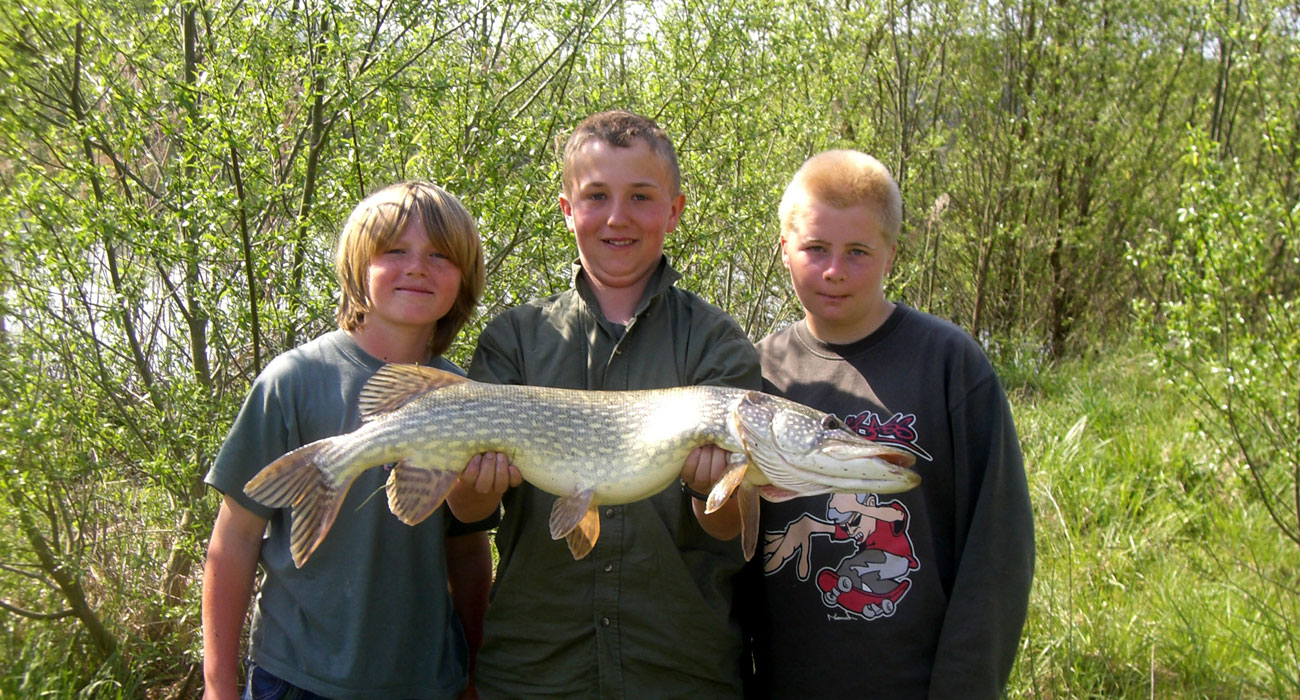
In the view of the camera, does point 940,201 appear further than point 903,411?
Yes

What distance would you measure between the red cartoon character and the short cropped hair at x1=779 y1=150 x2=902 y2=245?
80cm

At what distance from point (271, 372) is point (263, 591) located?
0.57 meters

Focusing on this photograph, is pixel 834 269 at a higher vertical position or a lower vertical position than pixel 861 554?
higher

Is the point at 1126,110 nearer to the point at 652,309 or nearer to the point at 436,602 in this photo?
the point at 652,309

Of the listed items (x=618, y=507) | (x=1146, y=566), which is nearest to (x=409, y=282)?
(x=618, y=507)

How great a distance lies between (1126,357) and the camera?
27.9 ft

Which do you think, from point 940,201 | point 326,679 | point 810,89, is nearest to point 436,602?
point 326,679

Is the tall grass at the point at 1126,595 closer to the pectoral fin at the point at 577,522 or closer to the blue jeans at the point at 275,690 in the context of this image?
the blue jeans at the point at 275,690

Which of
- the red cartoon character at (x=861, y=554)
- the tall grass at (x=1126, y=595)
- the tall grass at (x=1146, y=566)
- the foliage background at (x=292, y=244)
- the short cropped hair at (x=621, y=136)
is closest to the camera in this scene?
the red cartoon character at (x=861, y=554)

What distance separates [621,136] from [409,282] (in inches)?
27.9

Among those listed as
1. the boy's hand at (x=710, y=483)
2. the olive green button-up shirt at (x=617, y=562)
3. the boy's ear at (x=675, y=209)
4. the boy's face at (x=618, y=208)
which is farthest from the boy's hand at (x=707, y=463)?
the boy's ear at (x=675, y=209)

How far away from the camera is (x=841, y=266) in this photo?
2494 mm

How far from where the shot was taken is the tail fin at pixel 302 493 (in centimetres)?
208

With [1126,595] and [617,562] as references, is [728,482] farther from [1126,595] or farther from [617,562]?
[1126,595]
